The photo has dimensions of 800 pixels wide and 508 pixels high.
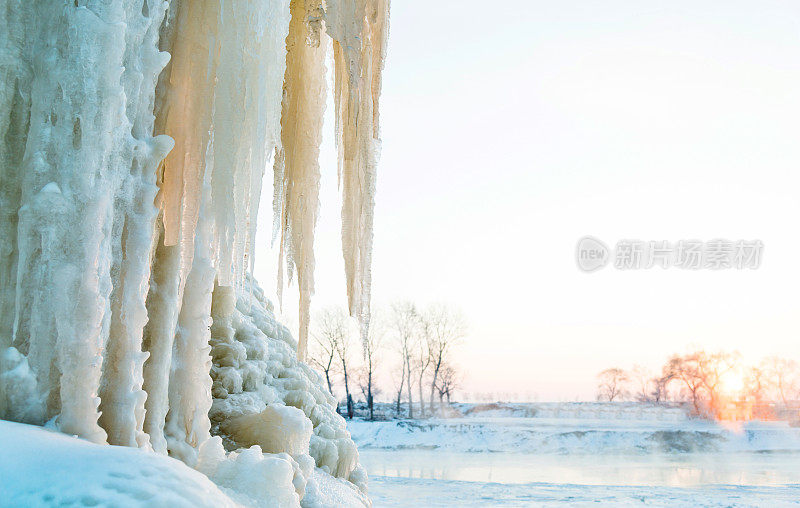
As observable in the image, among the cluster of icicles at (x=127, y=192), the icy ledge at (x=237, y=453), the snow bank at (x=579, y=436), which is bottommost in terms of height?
the snow bank at (x=579, y=436)

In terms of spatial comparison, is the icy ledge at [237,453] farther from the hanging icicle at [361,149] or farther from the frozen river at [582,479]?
the frozen river at [582,479]

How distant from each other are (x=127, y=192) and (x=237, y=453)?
54.4 inches

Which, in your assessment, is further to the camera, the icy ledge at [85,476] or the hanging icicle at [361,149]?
the hanging icicle at [361,149]

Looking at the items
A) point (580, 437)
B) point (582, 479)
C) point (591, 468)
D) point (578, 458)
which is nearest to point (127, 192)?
point (582, 479)

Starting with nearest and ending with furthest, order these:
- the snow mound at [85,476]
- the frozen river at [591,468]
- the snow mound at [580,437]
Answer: the snow mound at [85,476] < the frozen river at [591,468] < the snow mound at [580,437]

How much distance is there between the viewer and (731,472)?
696 inches

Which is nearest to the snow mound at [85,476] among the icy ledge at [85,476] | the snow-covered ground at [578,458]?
the icy ledge at [85,476]

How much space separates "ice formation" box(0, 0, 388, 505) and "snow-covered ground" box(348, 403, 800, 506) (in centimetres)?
903

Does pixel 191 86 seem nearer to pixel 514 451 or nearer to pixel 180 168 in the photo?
pixel 180 168

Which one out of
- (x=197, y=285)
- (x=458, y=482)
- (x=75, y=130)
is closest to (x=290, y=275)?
(x=197, y=285)

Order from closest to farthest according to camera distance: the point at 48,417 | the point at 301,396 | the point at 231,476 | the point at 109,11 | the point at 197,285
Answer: the point at 48,417 < the point at 109,11 < the point at 231,476 < the point at 197,285 < the point at 301,396

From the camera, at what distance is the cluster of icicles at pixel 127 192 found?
1945 mm

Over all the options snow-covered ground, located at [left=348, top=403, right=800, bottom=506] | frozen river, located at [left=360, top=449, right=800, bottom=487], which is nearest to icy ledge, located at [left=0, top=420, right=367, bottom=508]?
snow-covered ground, located at [left=348, top=403, right=800, bottom=506]

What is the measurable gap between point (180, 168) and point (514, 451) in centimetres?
2458
